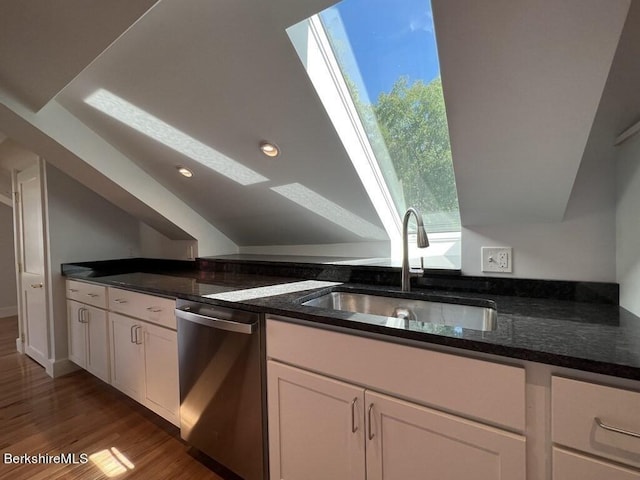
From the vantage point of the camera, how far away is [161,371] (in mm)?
1743

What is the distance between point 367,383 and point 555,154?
3.22 ft

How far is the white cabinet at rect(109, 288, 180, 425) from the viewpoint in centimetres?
169

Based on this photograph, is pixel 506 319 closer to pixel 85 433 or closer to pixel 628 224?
pixel 628 224

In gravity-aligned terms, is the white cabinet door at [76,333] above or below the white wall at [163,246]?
below

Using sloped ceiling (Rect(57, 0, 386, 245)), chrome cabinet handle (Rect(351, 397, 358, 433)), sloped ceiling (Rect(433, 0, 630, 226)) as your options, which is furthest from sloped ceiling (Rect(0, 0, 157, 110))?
Result: chrome cabinet handle (Rect(351, 397, 358, 433))

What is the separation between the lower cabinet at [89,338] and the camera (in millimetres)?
2201

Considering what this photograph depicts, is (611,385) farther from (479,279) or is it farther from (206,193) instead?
(206,193)

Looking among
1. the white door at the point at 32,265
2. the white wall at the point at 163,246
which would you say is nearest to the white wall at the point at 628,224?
the white wall at the point at 163,246

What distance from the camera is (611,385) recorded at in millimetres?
676

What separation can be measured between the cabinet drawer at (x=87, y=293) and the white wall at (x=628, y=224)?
2805 mm

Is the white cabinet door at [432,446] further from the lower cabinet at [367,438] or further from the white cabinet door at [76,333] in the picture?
the white cabinet door at [76,333]

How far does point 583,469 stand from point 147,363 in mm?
2013

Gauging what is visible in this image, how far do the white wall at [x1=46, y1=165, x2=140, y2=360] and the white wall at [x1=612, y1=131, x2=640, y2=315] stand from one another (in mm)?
3645

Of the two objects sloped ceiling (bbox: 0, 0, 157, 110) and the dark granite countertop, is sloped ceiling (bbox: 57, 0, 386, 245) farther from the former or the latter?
the dark granite countertop
